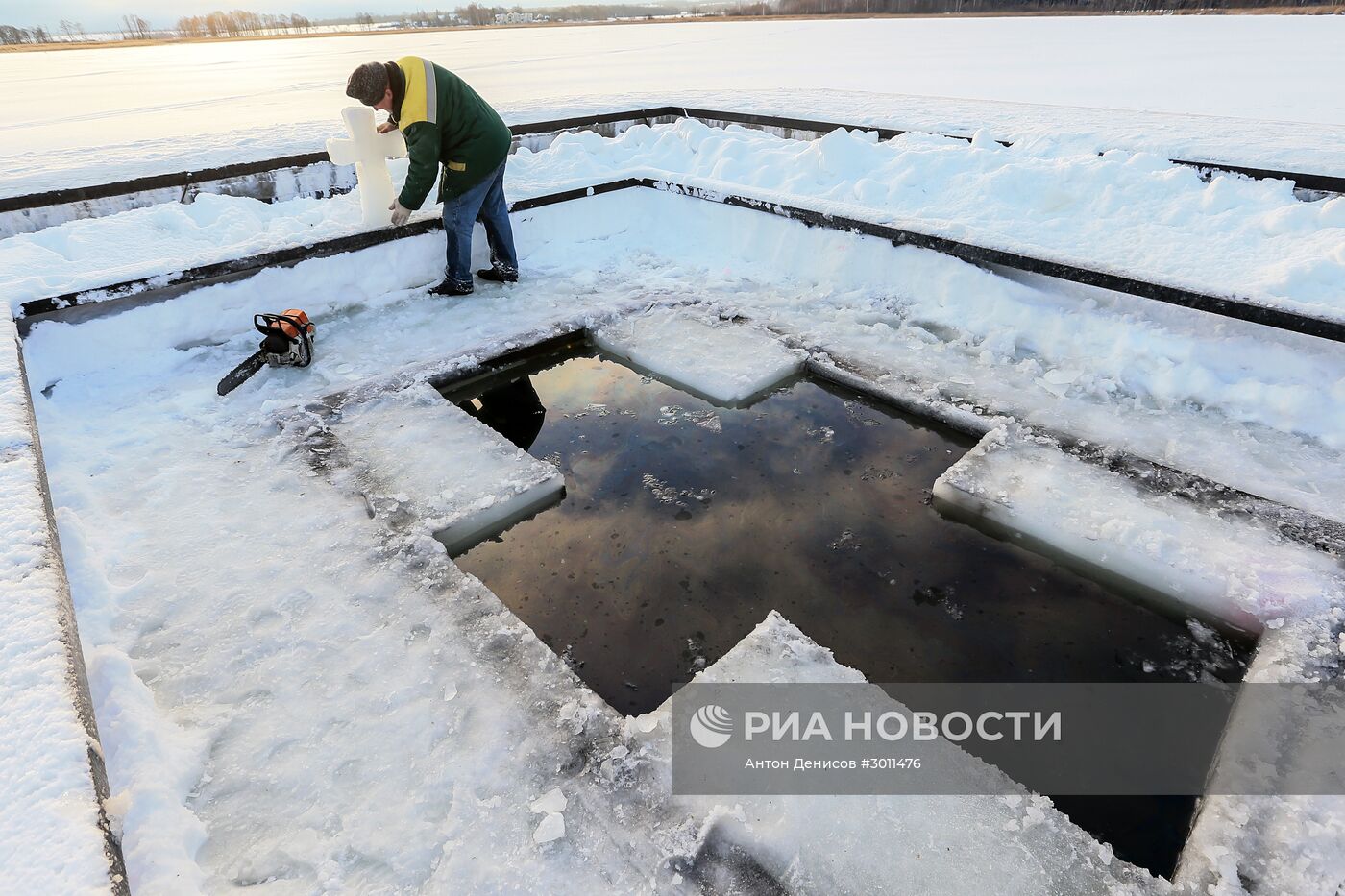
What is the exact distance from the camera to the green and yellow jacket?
4.19 m

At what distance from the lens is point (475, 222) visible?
504 cm

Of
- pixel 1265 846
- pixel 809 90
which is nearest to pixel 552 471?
pixel 1265 846

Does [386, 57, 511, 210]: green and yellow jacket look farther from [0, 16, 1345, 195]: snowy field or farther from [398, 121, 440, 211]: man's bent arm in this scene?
[0, 16, 1345, 195]: snowy field

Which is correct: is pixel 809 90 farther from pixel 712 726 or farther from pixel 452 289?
pixel 712 726

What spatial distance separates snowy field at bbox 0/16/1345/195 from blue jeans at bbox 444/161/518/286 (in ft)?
10.1

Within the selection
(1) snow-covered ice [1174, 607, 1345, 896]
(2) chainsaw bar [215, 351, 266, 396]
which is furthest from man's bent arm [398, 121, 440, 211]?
(1) snow-covered ice [1174, 607, 1345, 896]

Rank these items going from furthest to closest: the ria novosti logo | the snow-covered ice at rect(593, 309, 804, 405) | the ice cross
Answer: the ice cross, the snow-covered ice at rect(593, 309, 804, 405), the ria novosti logo

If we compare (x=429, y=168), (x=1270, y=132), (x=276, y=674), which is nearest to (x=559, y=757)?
(x=276, y=674)

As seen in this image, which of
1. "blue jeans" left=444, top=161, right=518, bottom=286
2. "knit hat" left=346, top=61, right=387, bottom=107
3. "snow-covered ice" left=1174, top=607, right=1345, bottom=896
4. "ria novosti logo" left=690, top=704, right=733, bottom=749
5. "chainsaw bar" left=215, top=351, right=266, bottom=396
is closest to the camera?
"snow-covered ice" left=1174, top=607, right=1345, bottom=896

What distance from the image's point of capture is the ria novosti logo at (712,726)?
202 cm

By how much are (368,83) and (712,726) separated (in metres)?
4.17

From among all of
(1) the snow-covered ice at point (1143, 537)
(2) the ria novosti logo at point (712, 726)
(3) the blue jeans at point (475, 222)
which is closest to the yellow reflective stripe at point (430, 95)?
(3) the blue jeans at point (475, 222)

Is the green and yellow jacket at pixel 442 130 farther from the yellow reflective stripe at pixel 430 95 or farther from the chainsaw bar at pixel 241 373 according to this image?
the chainsaw bar at pixel 241 373

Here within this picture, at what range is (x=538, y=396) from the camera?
13.0ft
